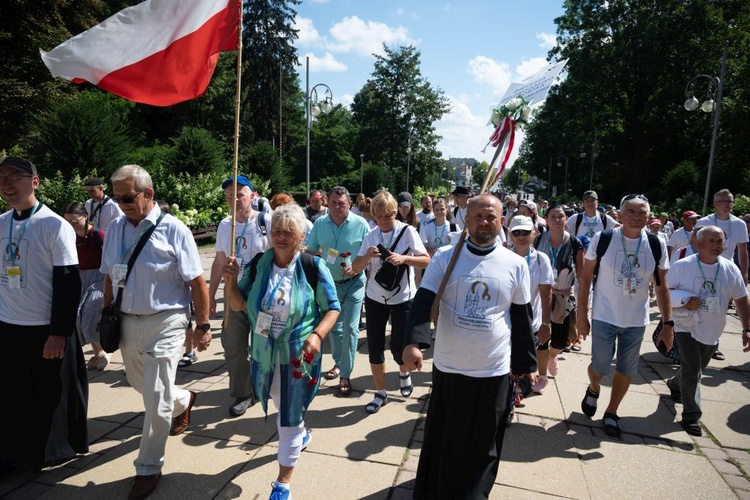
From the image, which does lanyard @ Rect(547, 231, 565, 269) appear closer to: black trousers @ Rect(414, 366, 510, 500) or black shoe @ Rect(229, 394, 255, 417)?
black trousers @ Rect(414, 366, 510, 500)

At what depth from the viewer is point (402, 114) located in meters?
53.1

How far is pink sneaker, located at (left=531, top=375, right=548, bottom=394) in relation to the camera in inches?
197

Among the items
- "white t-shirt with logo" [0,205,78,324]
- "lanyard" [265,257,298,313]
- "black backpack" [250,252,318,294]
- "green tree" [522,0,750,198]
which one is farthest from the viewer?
"green tree" [522,0,750,198]

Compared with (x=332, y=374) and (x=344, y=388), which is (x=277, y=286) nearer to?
(x=344, y=388)

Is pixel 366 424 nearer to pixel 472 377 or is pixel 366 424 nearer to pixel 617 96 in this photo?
pixel 472 377

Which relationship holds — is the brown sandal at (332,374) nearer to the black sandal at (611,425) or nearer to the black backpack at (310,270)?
the black backpack at (310,270)

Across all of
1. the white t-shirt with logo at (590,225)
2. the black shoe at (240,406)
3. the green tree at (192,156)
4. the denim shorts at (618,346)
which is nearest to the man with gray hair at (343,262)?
the black shoe at (240,406)

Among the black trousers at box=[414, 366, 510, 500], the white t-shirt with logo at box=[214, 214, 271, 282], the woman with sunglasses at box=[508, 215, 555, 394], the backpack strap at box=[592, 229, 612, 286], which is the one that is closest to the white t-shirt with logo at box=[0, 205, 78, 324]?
the white t-shirt with logo at box=[214, 214, 271, 282]

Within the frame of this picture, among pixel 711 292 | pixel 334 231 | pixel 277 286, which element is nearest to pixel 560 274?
pixel 711 292

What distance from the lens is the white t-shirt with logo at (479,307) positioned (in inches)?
109

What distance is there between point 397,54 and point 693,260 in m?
52.3

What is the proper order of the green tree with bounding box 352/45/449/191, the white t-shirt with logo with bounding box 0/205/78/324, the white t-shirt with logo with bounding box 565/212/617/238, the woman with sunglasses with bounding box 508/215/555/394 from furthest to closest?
the green tree with bounding box 352/45/449/191 < the white t-shirt with logo with bounding box 565/212/617/238 < the woman with sunglasses with bounding box 508/215/555/394 < the white t-shirt with logo with bounding box 0/205/78/324

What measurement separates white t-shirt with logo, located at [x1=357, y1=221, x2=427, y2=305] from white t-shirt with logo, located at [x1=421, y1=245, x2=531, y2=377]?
5.17ft

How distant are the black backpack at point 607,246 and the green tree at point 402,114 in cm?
4747
